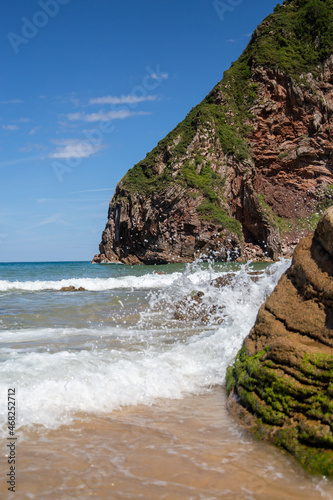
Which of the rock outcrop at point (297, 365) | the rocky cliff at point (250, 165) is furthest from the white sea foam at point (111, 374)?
the rocky cliff at point (250, 165)

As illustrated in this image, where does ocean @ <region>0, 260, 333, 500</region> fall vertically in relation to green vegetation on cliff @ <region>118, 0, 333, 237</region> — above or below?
below

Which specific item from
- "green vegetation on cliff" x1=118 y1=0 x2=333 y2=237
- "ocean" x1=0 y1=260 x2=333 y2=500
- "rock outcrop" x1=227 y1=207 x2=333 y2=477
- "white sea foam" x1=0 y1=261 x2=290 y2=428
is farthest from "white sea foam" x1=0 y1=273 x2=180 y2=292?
"green vegetation on cliff" x1=118 y1=0 x2=333 y2=237

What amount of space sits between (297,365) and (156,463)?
3.84 ft

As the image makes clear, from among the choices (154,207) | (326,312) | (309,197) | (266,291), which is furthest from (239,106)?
(326,312)

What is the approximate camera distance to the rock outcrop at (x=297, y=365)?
2.57 meters

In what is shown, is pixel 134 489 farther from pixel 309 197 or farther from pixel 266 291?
pixel 309 197

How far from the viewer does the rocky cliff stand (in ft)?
161

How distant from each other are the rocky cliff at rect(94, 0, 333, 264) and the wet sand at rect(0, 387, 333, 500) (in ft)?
144

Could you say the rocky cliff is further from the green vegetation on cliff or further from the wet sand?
the wet sand

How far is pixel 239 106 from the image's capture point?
194 feet

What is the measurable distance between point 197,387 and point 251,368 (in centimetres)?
106

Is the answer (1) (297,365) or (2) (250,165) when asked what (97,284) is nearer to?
(1) (297,365)

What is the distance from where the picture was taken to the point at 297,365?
2842 millimetres

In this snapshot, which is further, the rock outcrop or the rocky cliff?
the rocky cliff
